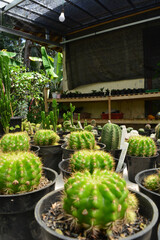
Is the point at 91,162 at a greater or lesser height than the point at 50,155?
greater

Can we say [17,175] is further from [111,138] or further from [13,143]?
[111,138]

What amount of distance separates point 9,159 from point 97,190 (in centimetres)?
42

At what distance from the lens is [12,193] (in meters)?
0.74

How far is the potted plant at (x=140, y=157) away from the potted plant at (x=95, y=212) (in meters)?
0.60

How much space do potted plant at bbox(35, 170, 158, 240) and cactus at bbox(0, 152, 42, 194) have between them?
18 centimetres

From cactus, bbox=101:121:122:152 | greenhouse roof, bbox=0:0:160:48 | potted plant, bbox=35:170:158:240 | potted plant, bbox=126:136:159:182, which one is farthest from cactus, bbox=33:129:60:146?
greenhouse roof, bbox=0:0:160:48

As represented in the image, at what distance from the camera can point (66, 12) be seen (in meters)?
4.27

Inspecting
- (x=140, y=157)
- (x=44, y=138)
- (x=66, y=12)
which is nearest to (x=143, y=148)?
(x=140, y=157)

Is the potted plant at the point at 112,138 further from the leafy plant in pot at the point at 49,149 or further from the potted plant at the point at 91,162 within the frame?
the potted plant at the point at 91,162

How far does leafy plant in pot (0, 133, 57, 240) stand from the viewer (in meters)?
0.69

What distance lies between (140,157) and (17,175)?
0.74 metres

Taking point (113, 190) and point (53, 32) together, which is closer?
point (113, 190)

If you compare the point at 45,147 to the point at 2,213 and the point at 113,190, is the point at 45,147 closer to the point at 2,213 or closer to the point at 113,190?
the point at 2,213

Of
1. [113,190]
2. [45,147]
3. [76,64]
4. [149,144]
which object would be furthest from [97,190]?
[76,64]
